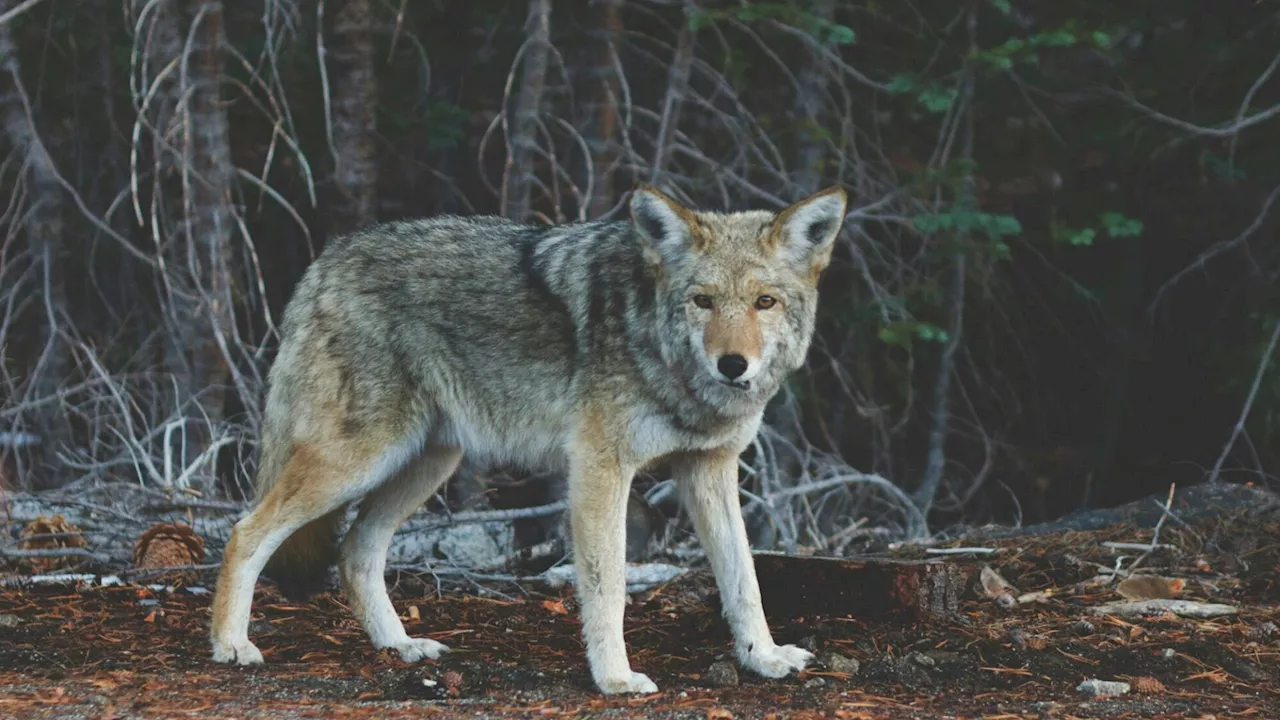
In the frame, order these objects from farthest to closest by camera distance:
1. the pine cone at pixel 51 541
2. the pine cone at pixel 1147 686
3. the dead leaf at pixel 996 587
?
the pine cone at pixel 51 541, the dead leaf at pixel 996 587, the pine cone at pixel 1147 686

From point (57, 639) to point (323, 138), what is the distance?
463 centimetres

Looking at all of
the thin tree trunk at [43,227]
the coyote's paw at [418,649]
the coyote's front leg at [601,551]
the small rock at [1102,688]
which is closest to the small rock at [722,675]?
the coyote's front leg at [601,551]

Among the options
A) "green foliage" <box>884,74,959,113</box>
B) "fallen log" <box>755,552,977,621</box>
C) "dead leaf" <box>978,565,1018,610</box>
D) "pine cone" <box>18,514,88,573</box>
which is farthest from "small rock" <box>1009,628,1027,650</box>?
"pine cone" <box>18,514,88,573</box>

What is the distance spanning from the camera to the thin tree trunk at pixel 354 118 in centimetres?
757

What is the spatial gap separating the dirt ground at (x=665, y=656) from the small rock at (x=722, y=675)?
0.02 metres

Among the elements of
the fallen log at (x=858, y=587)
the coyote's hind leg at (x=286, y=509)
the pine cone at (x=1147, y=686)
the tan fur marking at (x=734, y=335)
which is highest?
the tan fur marking at (x=734, y=335)

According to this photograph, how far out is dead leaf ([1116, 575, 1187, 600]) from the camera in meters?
5.87

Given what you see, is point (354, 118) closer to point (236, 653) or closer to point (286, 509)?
point (286, 509)

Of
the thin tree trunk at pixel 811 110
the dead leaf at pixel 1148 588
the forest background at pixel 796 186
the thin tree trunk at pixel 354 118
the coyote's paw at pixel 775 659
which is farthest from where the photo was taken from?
the thin tree trunk at pixel 811 110

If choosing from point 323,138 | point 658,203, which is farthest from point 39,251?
point 658,203

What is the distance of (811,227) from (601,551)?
135 cm

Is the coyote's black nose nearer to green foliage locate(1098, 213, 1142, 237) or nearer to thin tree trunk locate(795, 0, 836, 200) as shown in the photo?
thin tree trunk locate(795, 0, 836, 200)

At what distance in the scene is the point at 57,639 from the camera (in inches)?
209

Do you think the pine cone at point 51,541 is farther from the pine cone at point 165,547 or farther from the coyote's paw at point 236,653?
the coyote's paw at point 236,653
